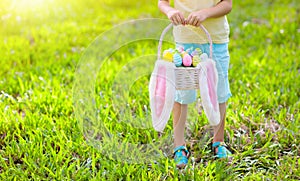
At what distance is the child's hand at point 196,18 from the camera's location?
7.12ft

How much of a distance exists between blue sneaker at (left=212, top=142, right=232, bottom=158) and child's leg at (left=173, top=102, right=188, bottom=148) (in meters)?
0.21

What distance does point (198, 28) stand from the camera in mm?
2359

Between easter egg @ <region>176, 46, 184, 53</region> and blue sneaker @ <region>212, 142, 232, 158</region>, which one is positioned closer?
easter egg @ <region>176, 46, 184, 53</region>

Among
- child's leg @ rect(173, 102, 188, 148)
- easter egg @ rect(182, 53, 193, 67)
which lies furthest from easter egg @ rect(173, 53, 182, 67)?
child's leg @ rect(173, 102, 188, 148)

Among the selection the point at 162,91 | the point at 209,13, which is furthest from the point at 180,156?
the point at 209,13

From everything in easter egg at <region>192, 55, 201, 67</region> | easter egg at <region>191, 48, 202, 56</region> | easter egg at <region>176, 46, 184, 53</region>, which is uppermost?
easter egg at <region>176, 46, 184, 53</region>

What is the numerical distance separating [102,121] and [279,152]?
1126 millimetres

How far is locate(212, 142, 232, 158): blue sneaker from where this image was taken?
2562 millimetres

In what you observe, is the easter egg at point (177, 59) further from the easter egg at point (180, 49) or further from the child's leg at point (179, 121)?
the child's leg at point (179, 121)

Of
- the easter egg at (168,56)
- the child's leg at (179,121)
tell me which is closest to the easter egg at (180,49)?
the easter egg at (168,56)

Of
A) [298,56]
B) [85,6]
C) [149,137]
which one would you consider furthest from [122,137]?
[85,6]

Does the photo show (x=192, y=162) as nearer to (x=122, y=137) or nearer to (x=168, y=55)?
(x=122, y=137)

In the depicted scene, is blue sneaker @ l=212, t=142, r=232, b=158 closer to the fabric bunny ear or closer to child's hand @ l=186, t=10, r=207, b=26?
the fabric bunny ear

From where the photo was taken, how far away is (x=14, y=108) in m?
3.12
